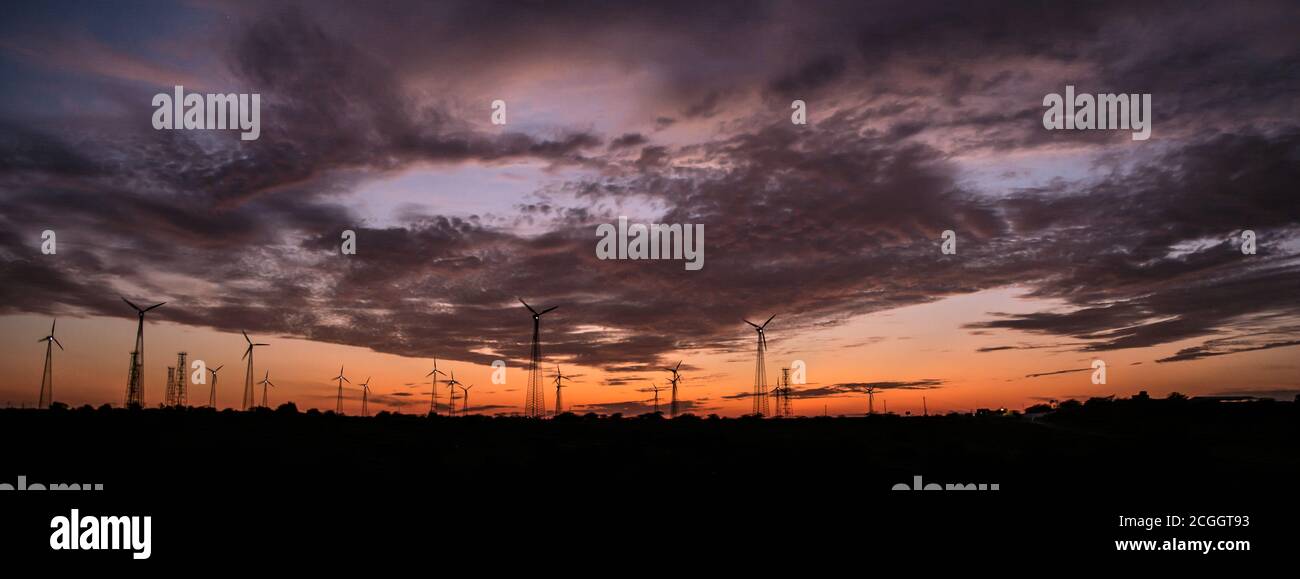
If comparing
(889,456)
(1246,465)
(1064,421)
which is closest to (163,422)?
(889,456)

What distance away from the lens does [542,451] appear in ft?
298

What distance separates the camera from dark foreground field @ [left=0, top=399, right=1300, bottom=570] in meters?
50.6
